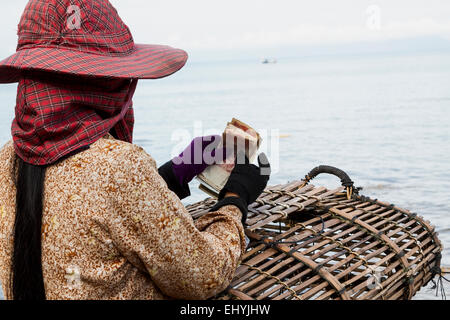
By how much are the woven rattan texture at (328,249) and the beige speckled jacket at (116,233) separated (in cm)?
26

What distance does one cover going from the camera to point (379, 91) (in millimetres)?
26281

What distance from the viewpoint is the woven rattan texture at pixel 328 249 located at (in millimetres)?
1763

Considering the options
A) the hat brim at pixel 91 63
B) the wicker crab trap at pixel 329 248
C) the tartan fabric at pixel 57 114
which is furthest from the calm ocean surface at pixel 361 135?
the tartan fabric at pixel 57 114

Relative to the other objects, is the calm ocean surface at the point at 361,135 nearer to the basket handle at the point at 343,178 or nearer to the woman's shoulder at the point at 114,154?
the basket handle at the point at 343,178

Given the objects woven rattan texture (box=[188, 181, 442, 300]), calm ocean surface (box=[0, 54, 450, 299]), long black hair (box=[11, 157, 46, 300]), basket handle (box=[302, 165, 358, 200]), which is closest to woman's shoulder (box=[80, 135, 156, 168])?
long black hair (box=[11, 157, 46, 300])

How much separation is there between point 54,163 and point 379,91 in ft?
86.4

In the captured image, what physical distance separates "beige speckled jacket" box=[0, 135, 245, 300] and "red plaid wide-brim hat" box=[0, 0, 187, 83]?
203 millimetres

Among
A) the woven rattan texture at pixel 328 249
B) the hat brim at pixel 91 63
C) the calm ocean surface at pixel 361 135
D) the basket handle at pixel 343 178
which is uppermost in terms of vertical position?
the hat brim at pixel 91 63

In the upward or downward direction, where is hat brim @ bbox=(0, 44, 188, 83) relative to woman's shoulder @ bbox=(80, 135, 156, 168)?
upward

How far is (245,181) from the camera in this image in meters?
1.78

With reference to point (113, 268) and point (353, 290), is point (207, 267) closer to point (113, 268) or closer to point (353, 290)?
point (113, 268)

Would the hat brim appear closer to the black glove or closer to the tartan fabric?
the tartan fabric

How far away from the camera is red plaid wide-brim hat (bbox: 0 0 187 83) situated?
136cm
